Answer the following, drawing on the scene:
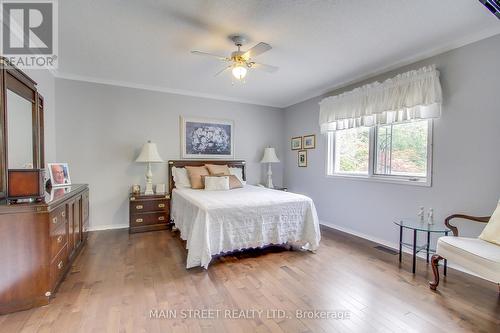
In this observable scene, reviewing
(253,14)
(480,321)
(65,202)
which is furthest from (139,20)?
(480,321)

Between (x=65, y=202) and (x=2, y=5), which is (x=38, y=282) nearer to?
(x=65, y=202)

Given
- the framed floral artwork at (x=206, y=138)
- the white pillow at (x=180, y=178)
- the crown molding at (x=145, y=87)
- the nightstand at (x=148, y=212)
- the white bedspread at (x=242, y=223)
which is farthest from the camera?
the framed floral artwork at (x=206, y=138)

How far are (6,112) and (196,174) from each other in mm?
2533

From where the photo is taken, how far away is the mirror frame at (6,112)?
6.67ft

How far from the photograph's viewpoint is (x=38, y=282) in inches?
74.5

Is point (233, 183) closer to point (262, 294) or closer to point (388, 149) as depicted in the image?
point (262, 294)

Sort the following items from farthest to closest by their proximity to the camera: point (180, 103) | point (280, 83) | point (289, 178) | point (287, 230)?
1. point (289, 178)
2. point (180, 103)
3. point (280, 83)
4. point (287, 230)

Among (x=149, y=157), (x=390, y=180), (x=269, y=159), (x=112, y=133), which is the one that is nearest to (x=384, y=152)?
(x=390, y=180)

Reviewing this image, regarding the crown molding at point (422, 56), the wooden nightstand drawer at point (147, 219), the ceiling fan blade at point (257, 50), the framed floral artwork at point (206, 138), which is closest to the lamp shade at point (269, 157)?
the framed floral artwork at point (206, 138)

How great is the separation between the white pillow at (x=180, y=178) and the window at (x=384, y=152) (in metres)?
2.62

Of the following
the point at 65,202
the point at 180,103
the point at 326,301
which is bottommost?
the point at 326,301

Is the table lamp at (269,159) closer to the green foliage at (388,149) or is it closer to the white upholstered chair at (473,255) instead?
the green foliage at (388,149)

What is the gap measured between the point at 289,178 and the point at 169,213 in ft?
8.91

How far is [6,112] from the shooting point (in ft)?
6.98
